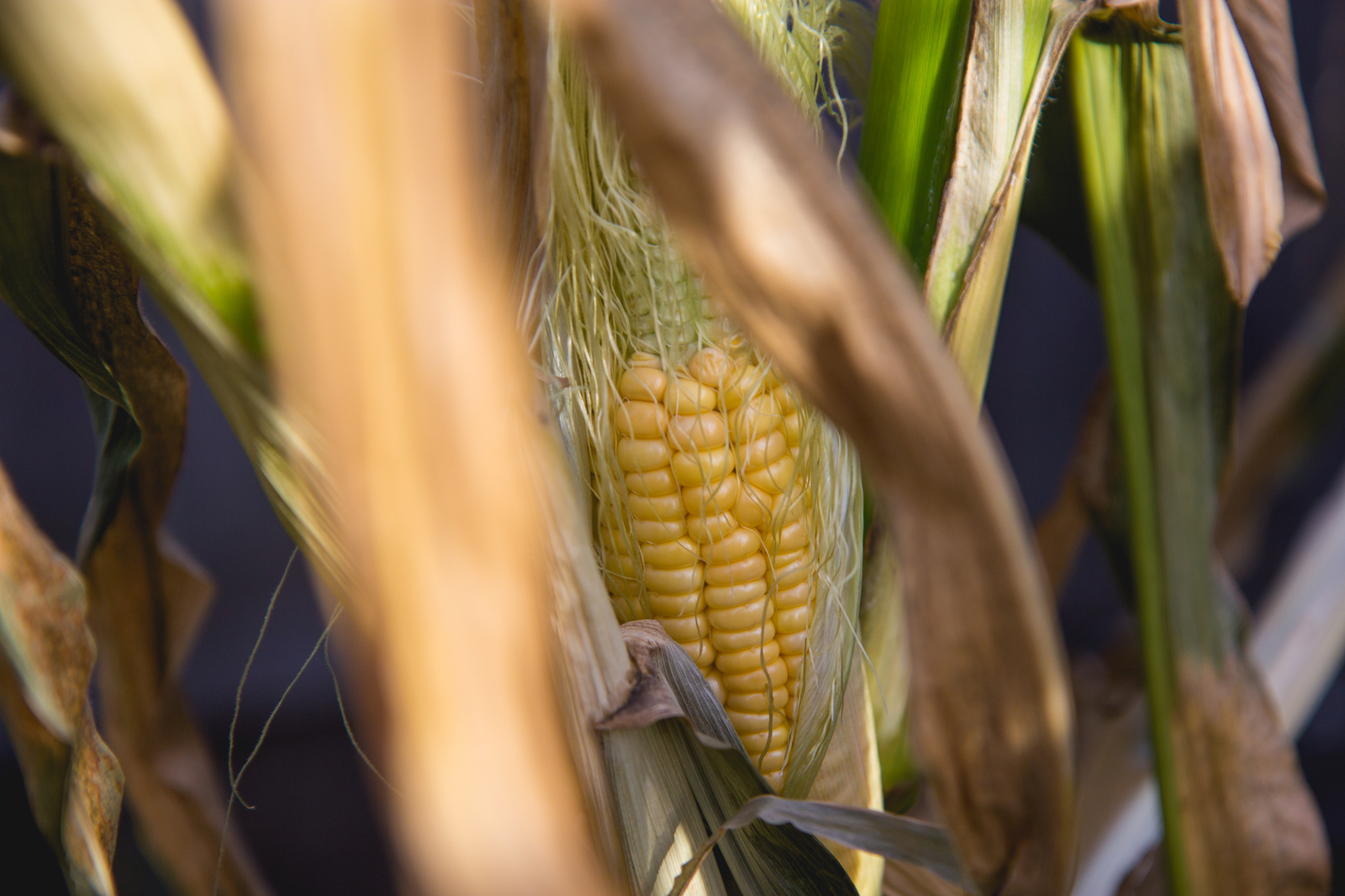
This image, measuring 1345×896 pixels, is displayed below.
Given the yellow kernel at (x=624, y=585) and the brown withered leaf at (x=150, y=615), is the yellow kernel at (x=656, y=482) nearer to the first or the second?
the yellow kernel at (x=624, y=585)

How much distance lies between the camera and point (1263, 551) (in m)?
0.77

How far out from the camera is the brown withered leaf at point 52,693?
225 millimetres

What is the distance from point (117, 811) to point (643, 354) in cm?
23

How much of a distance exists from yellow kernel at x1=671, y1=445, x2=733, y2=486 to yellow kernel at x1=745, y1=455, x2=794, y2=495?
0.01m

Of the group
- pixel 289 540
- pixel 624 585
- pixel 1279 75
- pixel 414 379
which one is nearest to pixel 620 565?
pixel 624 585

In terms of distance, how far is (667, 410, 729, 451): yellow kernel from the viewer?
0.24 metres

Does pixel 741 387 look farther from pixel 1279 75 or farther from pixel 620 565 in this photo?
pixel 1279 75

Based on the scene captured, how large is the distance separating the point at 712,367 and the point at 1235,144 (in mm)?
176

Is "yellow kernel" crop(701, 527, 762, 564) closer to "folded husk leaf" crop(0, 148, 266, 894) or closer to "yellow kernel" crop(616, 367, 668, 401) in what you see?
"yellow kernel" crop(616, 367, 668, 401)

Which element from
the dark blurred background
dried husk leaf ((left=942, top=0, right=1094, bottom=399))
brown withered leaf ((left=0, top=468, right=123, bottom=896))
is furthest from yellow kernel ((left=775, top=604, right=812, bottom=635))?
the dark blurred background

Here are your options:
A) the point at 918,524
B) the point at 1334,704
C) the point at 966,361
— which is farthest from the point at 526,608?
the point at 1334,704

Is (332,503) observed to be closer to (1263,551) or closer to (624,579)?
(624,579)

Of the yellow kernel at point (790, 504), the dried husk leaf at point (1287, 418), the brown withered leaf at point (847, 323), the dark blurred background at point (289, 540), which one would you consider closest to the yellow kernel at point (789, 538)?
the yellow kernel at point (790, 504)

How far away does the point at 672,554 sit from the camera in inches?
9.9
